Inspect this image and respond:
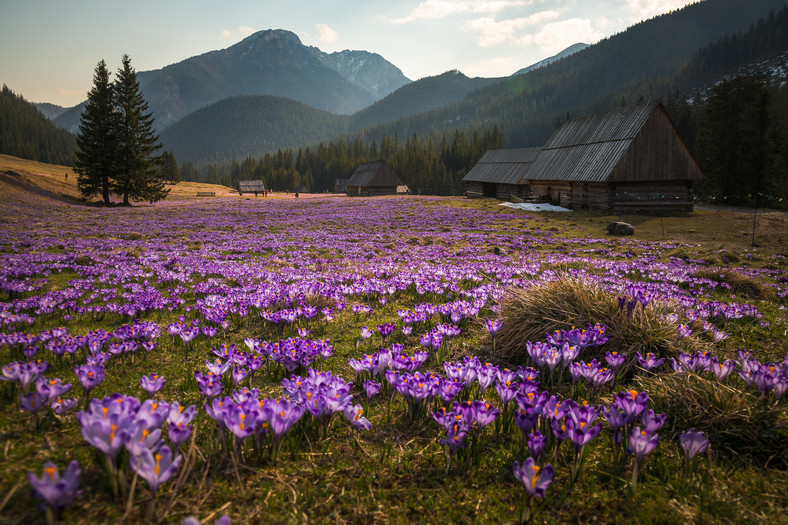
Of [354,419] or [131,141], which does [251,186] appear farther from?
[354,419]

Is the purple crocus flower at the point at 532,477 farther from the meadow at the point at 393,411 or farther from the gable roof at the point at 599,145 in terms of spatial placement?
the gable roof at the point at 599,145

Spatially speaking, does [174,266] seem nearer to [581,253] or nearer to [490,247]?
[490,247]

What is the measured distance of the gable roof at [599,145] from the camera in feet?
106

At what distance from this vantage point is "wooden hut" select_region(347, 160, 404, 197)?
9351cm

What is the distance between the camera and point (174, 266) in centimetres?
1154

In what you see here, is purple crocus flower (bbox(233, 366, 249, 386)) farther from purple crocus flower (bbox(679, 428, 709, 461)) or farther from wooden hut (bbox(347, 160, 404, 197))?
wooden hut (bbox(347, 160, 404, 197))

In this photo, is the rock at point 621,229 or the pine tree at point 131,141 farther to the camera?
the pine tree at point 131,141

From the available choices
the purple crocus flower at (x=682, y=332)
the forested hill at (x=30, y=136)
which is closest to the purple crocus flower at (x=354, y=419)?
the purple crocus flower at (x=682, y=332)

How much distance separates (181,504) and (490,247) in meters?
16.8

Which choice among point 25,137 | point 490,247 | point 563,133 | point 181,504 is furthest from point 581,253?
point 25,137

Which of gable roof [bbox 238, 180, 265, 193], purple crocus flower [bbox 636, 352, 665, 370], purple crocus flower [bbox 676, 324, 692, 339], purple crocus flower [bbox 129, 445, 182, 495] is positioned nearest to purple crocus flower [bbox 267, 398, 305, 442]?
purple crocus flower [bbox 129, 445, 182, 495]

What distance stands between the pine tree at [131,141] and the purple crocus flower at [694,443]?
5279 cm

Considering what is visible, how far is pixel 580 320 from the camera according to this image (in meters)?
4.94

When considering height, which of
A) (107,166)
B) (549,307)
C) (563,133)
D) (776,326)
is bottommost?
(776,326)
